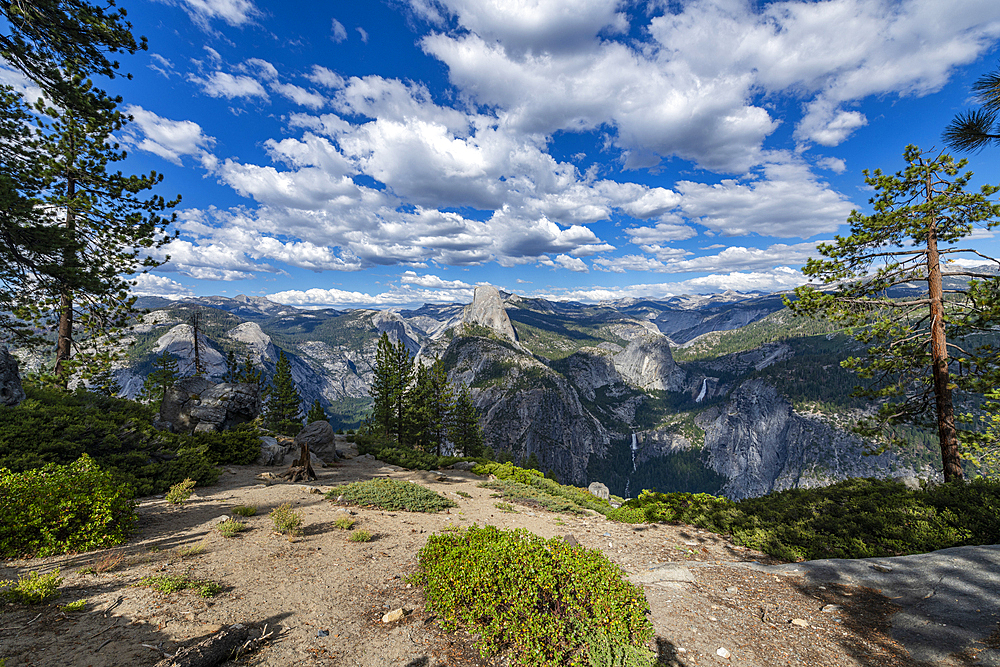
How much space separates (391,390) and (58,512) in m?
43.5

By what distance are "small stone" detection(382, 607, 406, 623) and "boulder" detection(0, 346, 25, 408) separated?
1671 cm

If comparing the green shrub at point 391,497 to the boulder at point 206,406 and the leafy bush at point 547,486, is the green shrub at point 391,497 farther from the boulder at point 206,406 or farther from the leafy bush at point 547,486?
the boulder at point 206,406

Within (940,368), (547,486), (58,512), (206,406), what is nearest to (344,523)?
(58,512)

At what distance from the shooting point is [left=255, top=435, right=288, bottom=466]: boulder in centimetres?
2213

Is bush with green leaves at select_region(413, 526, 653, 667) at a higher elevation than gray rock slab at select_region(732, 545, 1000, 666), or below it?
higher

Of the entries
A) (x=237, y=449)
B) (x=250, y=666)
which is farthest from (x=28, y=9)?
(x=237, y=449)

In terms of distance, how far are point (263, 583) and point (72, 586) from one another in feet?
10.5

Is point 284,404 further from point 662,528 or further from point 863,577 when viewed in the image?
point 863,577

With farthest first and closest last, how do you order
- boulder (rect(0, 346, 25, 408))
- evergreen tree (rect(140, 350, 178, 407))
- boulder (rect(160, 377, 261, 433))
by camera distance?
evergreen tree (rect(140, 350, 178, 407)) → boulder (rect(160, 377, 261, 433)) → boulder (rect(0, 346, 25, 408))

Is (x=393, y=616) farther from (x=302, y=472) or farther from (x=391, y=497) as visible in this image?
(x=302, y=472)

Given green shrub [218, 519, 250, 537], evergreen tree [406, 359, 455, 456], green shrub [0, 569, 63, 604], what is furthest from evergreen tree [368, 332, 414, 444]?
green shrub [0, 569, 63, 604]

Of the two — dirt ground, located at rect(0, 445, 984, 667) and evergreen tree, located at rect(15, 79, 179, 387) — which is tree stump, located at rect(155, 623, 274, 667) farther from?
evergreen tree, located at rect(15, 79, 179, 387)

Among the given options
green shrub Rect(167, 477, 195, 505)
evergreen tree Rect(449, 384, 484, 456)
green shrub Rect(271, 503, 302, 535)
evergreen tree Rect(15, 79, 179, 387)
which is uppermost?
evergreen tree Rect(15, 79, 179, 387)

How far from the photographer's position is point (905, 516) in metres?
10.4
